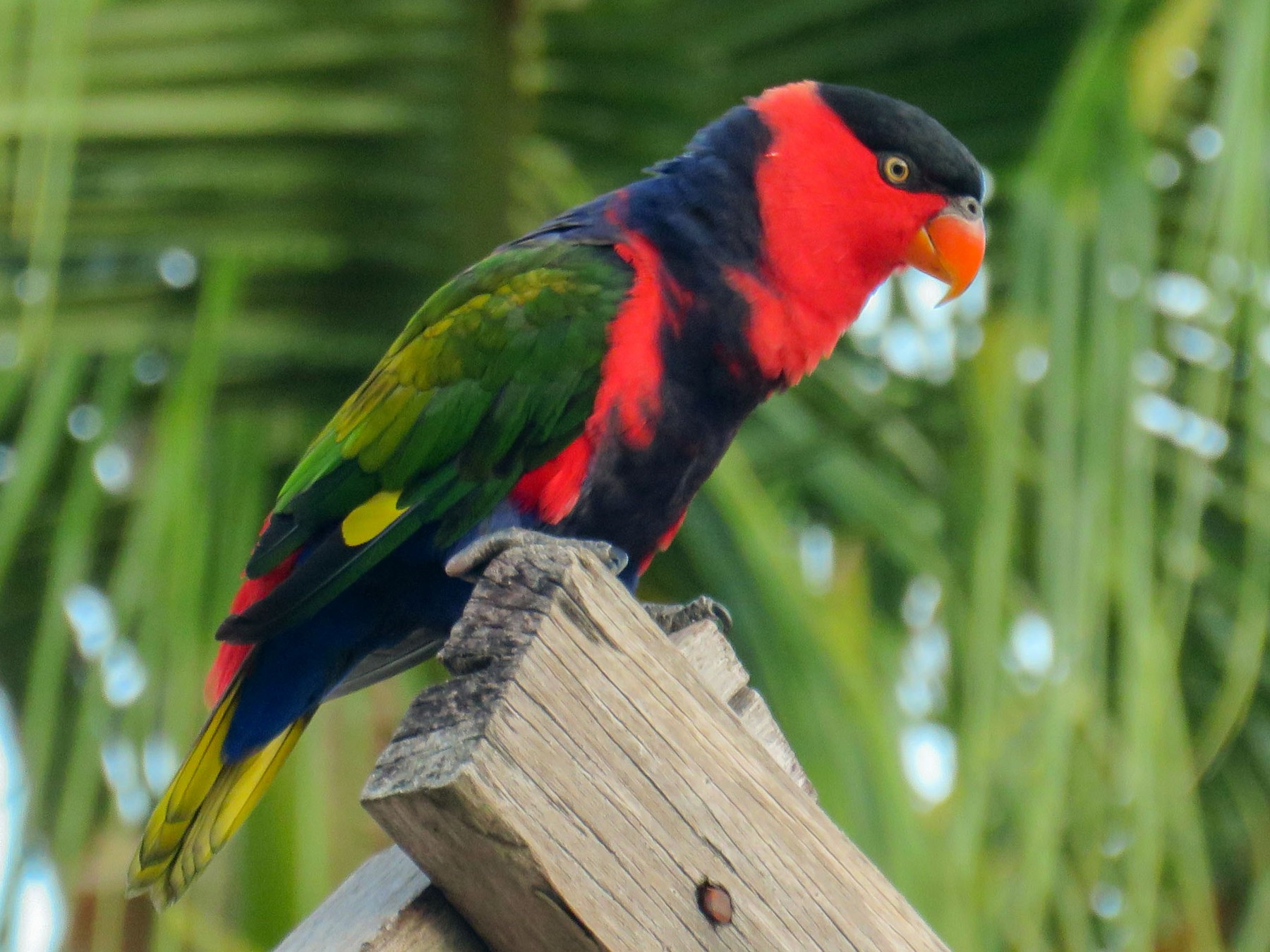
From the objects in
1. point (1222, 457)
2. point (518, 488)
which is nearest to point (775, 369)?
point (518, 488)

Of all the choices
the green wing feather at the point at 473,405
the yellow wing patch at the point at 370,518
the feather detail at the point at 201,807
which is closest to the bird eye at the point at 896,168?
the green wing feather at the point at 473,405

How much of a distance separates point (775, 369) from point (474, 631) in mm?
1052

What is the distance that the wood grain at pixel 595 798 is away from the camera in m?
1.13

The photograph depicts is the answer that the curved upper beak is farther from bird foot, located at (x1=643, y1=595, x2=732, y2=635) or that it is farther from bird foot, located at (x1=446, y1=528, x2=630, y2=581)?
bird foot, located at (x1=446, y1=528, x2=630, y2=581)

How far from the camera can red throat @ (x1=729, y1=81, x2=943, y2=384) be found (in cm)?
217

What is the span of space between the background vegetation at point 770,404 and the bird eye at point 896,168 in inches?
11.0

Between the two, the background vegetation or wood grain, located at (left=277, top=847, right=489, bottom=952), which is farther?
the background vegetation

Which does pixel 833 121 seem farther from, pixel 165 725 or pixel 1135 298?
pixel 165 725

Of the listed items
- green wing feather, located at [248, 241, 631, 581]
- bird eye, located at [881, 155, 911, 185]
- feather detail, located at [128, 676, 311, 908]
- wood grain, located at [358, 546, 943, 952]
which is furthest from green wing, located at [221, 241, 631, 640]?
wood grain, located at [358, 546, 943, 952]

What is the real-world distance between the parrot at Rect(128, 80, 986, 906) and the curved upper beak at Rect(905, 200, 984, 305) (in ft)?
0.62

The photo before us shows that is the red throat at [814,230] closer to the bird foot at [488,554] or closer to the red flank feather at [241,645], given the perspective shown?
the bird foot at [488,554]

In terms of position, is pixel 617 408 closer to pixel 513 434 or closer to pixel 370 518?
pixel 513 434

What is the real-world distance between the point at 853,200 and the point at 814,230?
0.40 ft

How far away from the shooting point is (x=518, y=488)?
6.49ft
